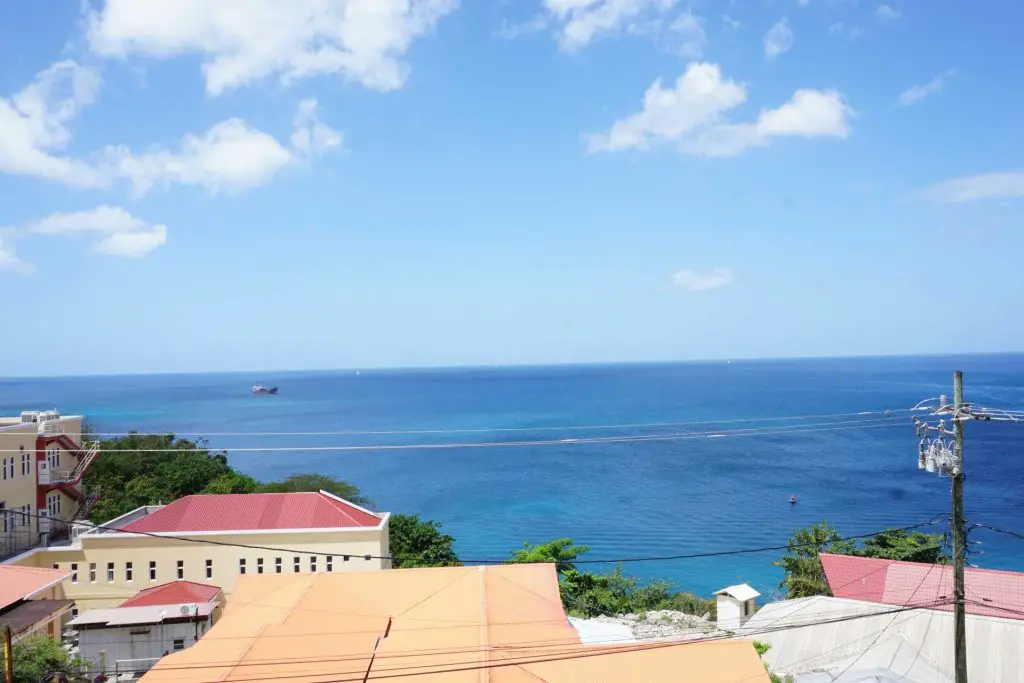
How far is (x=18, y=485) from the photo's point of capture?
22891mm

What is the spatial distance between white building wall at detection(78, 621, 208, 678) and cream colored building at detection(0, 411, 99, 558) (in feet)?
15.9

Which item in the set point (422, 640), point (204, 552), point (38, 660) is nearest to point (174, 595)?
point (204, 552)

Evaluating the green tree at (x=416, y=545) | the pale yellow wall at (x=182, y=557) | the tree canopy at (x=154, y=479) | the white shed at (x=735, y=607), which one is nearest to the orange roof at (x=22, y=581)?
the pale yellow wall at (x=182, y=557)

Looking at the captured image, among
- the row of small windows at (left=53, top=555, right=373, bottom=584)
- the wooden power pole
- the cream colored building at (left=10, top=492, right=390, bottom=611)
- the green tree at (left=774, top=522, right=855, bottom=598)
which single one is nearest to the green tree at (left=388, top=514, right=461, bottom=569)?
the cream colored building at (left=10, top=492, right=390, bottom=611)

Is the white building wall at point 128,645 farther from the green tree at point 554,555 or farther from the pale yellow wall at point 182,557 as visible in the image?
the green tree at point 554,555

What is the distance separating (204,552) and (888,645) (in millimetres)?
18067

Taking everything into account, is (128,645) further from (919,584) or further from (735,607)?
(919,584)

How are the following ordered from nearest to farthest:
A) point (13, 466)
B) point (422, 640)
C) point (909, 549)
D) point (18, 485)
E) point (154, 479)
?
1. point (422, 640)
2. point (13, 466)
3. point (18, 485)
4. point (909, 549)
5. point (154, 479)

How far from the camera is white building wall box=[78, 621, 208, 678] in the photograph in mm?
15996

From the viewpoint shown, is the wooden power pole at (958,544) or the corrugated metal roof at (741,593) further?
the corrugated metal roof at (741,593)

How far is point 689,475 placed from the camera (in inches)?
2384

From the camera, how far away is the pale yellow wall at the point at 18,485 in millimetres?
21547

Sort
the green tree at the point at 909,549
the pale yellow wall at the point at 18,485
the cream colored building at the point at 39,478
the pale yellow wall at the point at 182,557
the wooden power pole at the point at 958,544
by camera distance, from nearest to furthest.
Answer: the wooden power pole at the point at 958,544 → the pale yellow wall at the point at 182,557 → the pale yellow wall at the point at 18,485 → the cream colored building at the point at 39,478 → the green tree at the point at 909,549

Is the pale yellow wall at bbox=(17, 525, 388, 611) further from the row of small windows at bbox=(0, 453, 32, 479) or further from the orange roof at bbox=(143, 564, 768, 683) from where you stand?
the orange roof at bbox=(143, 564, 768, 683)
